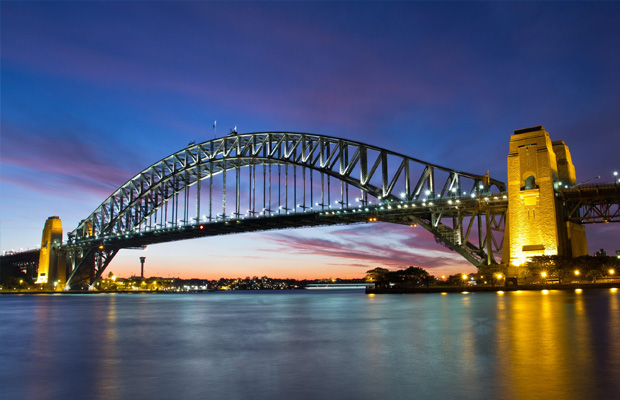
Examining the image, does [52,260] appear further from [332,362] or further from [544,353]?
[544,353]

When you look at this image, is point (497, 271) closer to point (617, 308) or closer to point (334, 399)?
point (617, 308)

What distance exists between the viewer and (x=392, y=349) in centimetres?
1475

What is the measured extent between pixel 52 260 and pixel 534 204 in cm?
8620

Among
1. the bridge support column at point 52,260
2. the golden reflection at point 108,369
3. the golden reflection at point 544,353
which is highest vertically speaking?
the bridge support column at point 52,260

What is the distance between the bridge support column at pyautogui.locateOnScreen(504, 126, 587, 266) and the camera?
49.6m

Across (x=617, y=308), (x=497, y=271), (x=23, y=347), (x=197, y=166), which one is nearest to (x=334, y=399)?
(x=23, y=347)

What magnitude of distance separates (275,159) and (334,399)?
2655 inches

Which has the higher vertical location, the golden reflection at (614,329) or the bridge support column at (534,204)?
the bridge support column at (534,204)

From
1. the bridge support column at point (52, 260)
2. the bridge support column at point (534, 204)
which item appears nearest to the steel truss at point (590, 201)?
the bridge support column at point (534, 204)

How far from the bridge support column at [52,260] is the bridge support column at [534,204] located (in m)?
82.3

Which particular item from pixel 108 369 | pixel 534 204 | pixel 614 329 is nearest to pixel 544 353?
pixel 614 329

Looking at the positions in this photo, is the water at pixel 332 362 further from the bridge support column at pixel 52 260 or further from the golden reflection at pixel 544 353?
the bridge support column at pixel 52 260

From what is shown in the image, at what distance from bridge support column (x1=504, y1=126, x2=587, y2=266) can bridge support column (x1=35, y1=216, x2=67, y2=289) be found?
270ft

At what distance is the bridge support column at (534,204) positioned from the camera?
4962 centimetres
